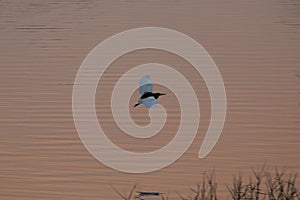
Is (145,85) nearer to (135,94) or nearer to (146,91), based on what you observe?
(146,91)

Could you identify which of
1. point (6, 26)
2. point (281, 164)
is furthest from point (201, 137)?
point (6, 26)

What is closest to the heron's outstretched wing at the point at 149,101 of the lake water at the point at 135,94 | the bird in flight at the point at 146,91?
the bird in flight at the point at 146,91

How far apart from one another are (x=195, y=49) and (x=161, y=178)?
16.8ft

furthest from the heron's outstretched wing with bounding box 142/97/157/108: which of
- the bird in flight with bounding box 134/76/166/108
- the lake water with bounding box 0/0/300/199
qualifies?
the lake water with bounding box 0/0/300/199

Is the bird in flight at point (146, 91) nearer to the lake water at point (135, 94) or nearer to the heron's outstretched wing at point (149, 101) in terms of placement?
the heron's outstretched wing at point (149, 101)

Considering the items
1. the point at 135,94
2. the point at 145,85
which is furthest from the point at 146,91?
the point at 135,94

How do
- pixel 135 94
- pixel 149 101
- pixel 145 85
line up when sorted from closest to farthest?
pixel 145 85 < pixel 149 101 < pixel 135 94

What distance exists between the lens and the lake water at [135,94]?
6.55m

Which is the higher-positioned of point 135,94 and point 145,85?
point 135,94

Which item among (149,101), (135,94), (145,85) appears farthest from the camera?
(135,94)

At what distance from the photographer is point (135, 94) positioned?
29.5 ft

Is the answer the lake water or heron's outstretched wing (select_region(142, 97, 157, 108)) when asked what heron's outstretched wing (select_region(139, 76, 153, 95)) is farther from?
the lake water

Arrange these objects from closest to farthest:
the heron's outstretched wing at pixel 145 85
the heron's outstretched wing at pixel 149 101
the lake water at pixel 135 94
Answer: the lake water at pixel 135 94 < the heron's outstretched wing at pixel 145 85 < the heron's outstretched wing at pixel 149 101

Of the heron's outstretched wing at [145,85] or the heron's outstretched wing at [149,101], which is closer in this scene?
the heron's outstretched wing at [145,85]
